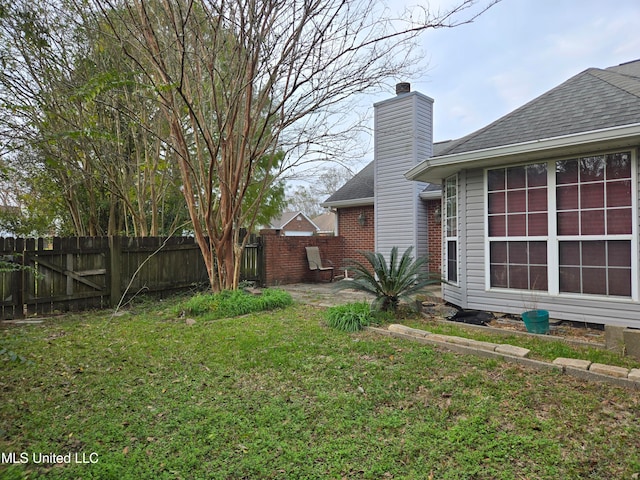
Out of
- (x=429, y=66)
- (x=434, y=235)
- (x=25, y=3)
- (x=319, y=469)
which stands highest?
(x=25, y=3)

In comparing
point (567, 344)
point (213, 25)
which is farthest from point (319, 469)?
point (213, 25)

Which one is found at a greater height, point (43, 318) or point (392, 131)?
point (392, 131)

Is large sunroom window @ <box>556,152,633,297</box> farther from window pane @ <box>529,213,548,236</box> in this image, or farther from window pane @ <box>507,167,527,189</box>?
window pane @ <box>507,167,527,189</box>

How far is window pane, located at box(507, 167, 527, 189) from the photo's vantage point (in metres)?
5.39

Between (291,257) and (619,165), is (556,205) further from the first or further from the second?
(291,257)

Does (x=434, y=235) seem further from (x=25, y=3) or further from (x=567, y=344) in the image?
(x=25, y=3)

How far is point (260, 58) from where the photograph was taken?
19.1 feet

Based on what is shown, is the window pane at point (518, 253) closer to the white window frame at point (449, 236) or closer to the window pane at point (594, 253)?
the window pane at point (594, 253)

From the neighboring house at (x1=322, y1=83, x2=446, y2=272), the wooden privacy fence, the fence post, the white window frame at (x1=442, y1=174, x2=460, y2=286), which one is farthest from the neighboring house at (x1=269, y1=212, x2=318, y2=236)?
the white window frame at (x1=442, y1=174, x2=460, y2=286)

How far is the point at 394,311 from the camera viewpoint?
216 inches

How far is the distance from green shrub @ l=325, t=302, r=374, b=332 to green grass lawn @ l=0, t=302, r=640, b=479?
2.08ft

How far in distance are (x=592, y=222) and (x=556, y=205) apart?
1.55 feet

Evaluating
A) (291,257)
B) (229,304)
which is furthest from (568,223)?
(291,257)

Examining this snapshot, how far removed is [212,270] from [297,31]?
14.2 feet
